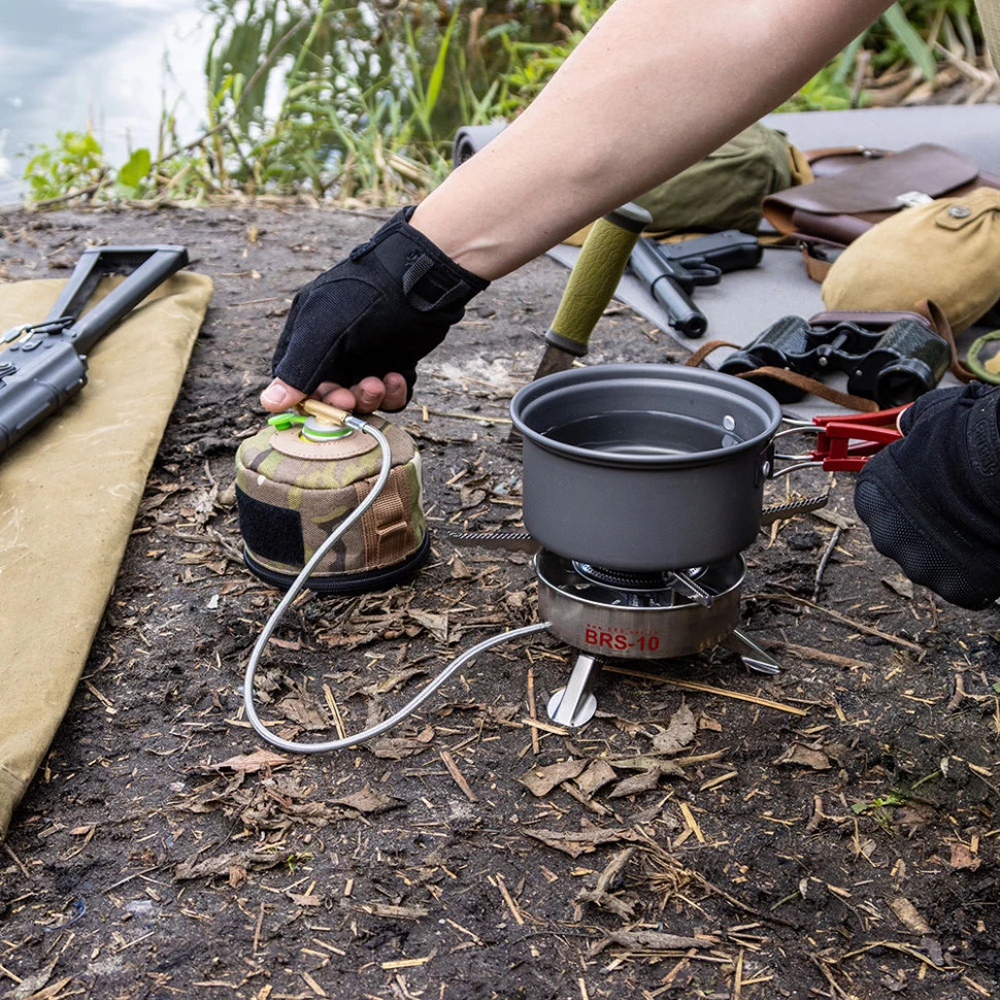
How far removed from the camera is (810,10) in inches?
56.1

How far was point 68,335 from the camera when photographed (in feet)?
10.0

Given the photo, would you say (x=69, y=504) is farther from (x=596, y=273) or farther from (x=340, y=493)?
(x=596, y=273)

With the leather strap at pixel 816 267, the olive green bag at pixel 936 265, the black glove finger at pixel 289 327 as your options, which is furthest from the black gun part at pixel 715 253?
the black glove finger at pixel 289 327

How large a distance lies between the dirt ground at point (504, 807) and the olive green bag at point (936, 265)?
1163 millimetres

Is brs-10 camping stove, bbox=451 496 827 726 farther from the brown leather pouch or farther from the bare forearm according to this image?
the brown leather pouch

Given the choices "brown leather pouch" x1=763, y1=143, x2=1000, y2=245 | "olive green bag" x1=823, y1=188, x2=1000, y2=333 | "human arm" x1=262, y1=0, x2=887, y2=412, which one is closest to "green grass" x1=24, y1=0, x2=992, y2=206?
"brown leather pouch" x1=763, y1=143, x2=1000, y2=245

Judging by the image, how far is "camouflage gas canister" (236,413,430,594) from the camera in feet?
6.96

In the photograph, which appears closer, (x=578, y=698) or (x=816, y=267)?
(x=578, y=698)

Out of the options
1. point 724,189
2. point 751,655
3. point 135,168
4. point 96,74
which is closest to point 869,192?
point 724,189

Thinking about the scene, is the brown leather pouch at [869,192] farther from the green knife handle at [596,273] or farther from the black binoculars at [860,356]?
the green knife handle at [596,273]

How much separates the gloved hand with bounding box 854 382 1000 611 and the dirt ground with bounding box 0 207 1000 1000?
0.34 m

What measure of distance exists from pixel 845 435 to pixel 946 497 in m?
0.36

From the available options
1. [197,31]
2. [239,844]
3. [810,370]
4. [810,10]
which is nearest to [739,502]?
[810,10]

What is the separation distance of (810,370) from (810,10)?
6.32 feet
